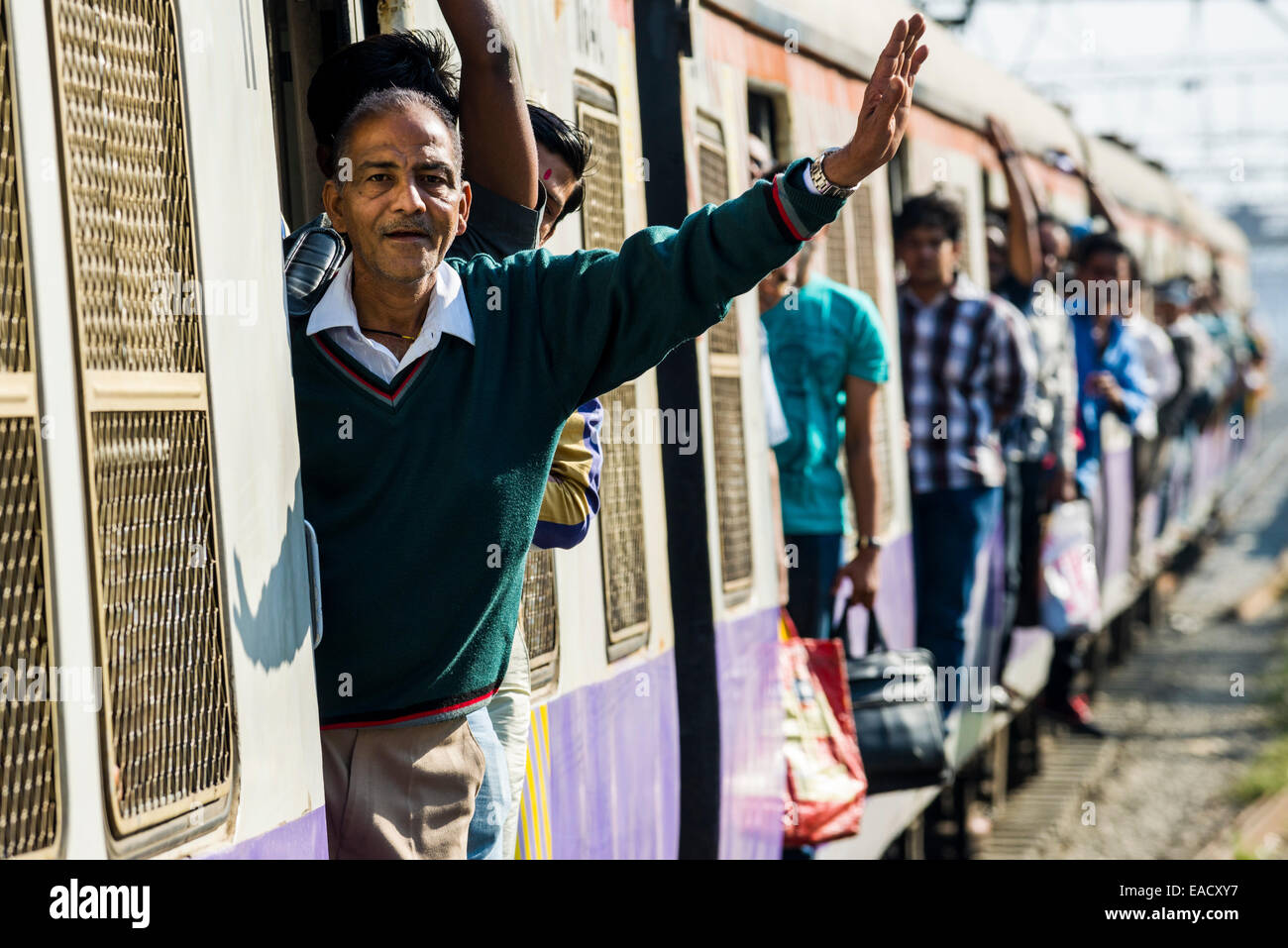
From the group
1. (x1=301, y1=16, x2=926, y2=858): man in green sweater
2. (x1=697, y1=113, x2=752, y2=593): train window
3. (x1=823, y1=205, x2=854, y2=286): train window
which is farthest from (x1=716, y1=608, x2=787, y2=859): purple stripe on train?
(x1=301, y1=16, x2=926, y2=858): man in green sweater

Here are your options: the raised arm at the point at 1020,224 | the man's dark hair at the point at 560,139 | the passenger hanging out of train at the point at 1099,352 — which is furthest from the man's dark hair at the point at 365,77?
the passenger hanging out of train at the point at 1099,352

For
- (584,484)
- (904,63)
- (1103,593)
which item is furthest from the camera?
(1103,593)

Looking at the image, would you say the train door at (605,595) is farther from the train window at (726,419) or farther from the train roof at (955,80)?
the train roof at (955,80)

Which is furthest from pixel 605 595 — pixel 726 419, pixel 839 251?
pixel 839 251

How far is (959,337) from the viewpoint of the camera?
650 centimetres

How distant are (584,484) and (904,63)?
0.84 metres

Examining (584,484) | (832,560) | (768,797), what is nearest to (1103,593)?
(832,560)

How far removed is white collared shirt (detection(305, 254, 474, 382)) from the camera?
2.64 metres

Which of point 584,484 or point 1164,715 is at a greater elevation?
point 584,484

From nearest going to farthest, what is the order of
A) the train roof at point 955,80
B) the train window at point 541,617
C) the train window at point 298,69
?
1. the train window at point 298,69
2. the train window at point 541,617
3. the train roof at point 955,80

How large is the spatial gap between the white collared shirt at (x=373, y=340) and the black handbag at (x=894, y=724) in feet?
9.41

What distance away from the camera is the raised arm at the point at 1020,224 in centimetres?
793

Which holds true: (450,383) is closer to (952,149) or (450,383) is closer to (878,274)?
(878,274)

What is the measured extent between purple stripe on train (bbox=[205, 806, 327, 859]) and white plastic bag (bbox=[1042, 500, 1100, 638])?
5.74 m
